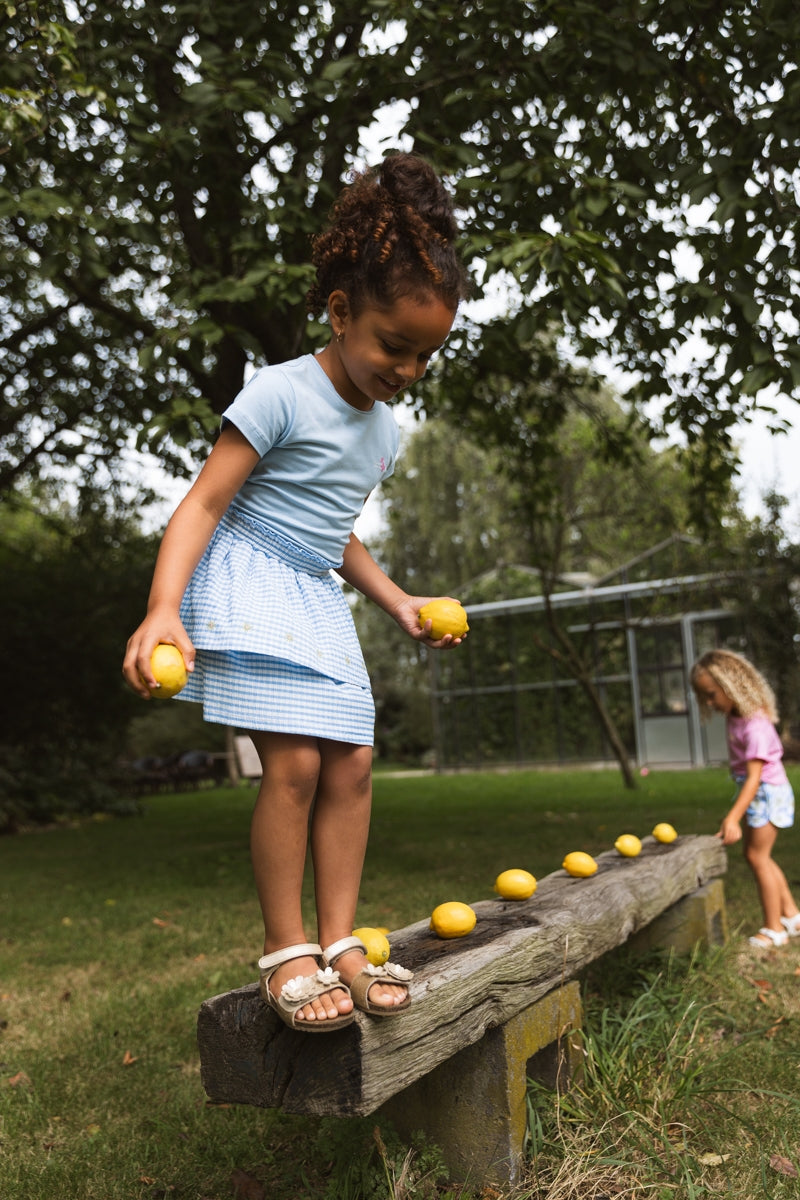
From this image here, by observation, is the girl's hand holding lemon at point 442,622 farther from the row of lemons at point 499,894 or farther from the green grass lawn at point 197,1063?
the green grass lawn at point 197,1063

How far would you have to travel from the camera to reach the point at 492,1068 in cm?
239

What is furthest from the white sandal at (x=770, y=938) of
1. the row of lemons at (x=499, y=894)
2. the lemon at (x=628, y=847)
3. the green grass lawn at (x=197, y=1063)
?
the lemon at (x=628, y=847)

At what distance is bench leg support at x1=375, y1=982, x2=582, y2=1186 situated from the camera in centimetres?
235

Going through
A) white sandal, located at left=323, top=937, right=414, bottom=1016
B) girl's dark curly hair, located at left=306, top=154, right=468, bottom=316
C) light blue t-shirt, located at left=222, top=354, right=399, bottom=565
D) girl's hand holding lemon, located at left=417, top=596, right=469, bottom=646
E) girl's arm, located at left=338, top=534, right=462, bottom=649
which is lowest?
white sandal, located at left=323, top=937, right=414, bottom=1016

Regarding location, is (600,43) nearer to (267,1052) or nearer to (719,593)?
(267,1052)

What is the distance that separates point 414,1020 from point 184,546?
3.59 feet

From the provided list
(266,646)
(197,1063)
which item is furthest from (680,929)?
(266,646)

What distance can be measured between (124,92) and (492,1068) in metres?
5.07

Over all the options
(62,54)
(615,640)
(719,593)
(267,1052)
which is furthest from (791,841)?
(615,640)

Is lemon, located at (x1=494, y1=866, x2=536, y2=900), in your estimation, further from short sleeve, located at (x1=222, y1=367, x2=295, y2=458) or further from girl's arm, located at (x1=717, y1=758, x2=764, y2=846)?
girl's arm, located at (x1=717, y1=758, x2=764, y2=846)

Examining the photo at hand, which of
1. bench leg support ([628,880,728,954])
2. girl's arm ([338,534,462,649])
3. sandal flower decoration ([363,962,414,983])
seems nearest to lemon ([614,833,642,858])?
bench leg support ([628,880,728,954])

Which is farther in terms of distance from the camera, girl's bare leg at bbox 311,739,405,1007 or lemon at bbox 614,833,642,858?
lemon at bbox 614,833,642,858

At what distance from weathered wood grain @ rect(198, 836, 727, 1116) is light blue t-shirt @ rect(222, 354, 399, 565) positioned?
3.38 ft

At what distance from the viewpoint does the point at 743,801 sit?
4.76 metres
